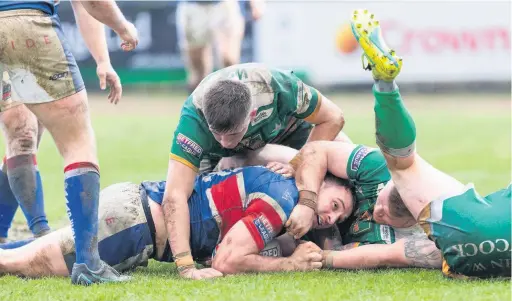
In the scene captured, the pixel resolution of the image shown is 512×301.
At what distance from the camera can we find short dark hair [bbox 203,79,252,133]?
15.0ft

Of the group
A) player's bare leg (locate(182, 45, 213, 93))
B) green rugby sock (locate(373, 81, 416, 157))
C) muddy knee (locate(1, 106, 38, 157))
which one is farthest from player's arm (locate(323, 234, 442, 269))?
player's bare leg (locate(182, 45, 213, 93))

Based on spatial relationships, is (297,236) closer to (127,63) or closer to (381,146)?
(381,146)

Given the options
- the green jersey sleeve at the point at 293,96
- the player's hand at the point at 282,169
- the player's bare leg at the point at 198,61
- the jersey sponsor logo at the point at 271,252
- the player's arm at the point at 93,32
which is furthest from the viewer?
the player's bare leg at the point at 198,61

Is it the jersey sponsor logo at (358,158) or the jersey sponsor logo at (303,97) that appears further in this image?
the jersey sponsor logo at (303,97)

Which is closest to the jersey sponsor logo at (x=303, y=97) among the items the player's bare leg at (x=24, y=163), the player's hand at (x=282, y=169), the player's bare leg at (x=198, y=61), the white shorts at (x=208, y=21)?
the player's hand at (x=282, y=169)

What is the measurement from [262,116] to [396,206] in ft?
2.88

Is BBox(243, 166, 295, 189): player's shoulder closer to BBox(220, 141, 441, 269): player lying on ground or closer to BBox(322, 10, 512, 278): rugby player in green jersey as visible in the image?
BBox(220, 141, 441, 269): player lying on ground

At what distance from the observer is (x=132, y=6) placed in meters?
19.3

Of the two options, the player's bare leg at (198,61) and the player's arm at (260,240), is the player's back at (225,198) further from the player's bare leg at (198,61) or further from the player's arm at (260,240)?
the player's bare leg at (198,61)

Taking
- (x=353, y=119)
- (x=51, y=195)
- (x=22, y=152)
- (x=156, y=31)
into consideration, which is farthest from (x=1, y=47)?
(x=156, y=31)

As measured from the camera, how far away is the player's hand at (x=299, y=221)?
4723mm

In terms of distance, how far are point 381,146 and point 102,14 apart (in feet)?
4.94

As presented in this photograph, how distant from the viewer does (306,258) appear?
4758 millimetres

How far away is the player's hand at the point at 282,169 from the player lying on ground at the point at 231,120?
187 millimetres
